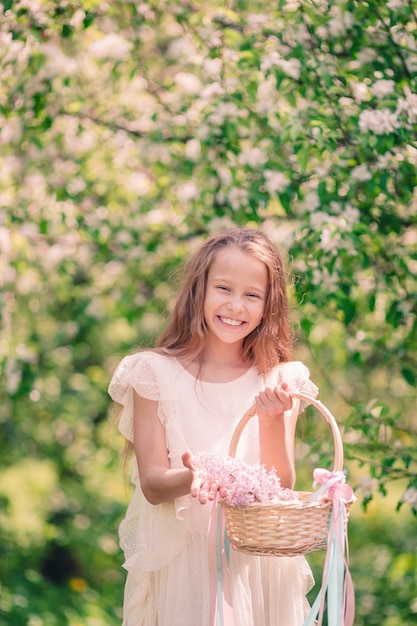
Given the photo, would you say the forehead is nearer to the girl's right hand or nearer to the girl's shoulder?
the girl's shoulder

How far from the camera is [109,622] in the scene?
5.36 metres

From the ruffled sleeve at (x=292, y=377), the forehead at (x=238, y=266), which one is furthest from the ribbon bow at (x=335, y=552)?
the forehead at (x=238, y=266)

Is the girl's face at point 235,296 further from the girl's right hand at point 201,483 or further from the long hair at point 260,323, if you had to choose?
the girl's right hand at point 201,483

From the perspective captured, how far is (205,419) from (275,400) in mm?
341

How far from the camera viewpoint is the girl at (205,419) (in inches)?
92.0

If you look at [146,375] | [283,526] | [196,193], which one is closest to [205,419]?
[146,375]

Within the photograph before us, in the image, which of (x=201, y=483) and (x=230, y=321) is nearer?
(x=201, y=483)

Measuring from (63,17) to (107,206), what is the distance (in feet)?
3.70

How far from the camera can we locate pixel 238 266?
8.12 ft

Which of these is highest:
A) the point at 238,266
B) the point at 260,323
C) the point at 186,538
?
the point at 238,266

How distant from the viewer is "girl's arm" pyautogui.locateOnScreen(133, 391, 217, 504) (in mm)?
2156

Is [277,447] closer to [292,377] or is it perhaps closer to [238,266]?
[292,377]

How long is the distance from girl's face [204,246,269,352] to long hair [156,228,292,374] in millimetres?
35

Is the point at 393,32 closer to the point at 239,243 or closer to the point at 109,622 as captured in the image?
the point at 239,243
